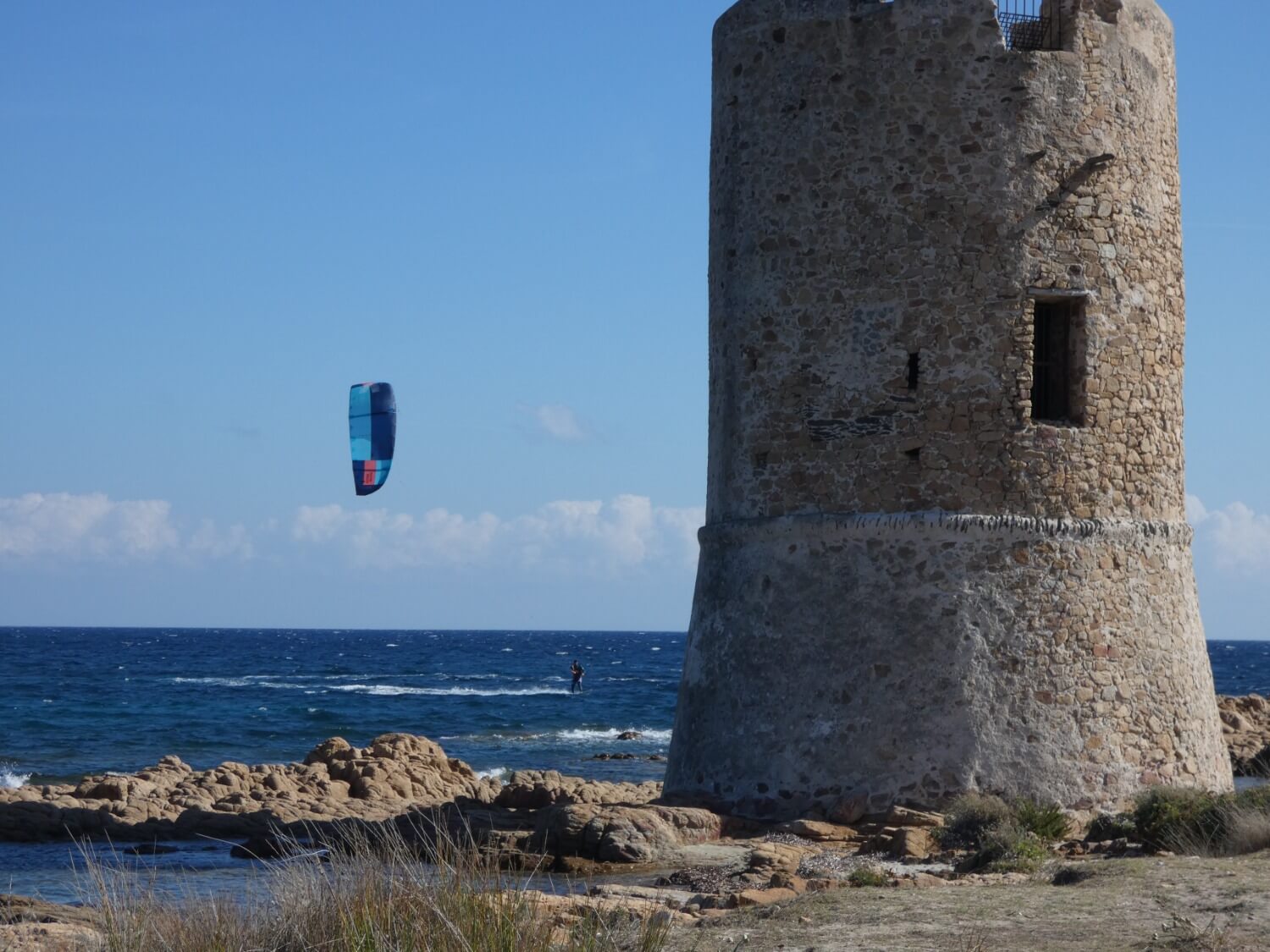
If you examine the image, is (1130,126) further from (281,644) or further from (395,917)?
(281,644)

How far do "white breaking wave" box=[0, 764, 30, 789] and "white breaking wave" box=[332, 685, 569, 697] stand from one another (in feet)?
89.6

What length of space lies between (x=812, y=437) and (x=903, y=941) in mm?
5580

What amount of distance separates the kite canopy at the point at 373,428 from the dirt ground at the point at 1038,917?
10.4 meters

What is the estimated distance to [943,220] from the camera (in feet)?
40.8

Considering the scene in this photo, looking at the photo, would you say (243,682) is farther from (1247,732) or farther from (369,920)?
(369,920)

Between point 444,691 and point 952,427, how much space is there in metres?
48.9

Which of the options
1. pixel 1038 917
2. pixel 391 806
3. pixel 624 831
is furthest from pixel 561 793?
pixel 1038 917

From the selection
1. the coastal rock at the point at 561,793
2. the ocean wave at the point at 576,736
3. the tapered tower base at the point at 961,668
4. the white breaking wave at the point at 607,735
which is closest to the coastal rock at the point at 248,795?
the coastal rock at the point at 561,793

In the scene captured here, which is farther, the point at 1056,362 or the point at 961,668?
the point at 1056,362

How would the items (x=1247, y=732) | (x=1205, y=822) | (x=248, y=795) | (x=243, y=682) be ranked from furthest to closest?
(x=243, y=682) < (x=1247, y=732) < (x=248, y=795) < (x=1205, y=822)

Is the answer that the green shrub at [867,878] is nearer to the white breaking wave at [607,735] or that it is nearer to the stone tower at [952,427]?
the stone tower at [952,427]

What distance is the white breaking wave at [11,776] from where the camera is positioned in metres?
26.1

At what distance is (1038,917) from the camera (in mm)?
8117

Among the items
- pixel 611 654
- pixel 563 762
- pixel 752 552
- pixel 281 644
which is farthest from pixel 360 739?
pixel 281 644
